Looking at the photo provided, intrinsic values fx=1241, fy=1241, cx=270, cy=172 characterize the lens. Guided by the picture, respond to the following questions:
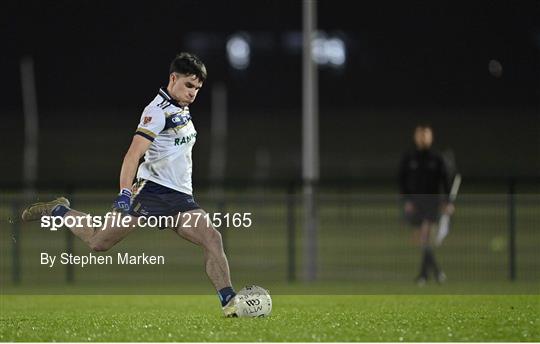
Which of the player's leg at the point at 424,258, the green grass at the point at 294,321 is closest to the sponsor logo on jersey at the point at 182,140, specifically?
the green grass at the point at 294,321

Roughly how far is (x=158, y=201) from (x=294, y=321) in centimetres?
156

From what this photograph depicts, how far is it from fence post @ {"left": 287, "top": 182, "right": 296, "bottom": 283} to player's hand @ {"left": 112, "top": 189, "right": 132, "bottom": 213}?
354 inches

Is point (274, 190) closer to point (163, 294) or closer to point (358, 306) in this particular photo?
point (163, 294)

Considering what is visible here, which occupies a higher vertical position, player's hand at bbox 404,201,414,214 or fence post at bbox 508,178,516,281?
player's hand at bbox 404,201,414,214

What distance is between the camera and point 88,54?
59.4 m

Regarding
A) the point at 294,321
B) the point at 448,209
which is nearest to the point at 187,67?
the point at 294,321

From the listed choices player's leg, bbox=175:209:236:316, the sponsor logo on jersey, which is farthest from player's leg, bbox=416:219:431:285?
the sponsor logo on jersey

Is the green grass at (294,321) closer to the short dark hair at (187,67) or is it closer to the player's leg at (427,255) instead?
the short dark hair at (187,67)

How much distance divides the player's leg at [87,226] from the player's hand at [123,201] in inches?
18.9

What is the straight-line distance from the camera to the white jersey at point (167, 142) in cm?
1026

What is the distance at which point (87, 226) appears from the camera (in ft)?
36.5

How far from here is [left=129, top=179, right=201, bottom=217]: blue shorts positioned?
416 inches

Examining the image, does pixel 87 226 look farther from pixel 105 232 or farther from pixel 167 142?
pixel 167 142

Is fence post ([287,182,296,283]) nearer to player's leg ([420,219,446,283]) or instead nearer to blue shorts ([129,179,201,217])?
player's leg ([420,219,446,283])
